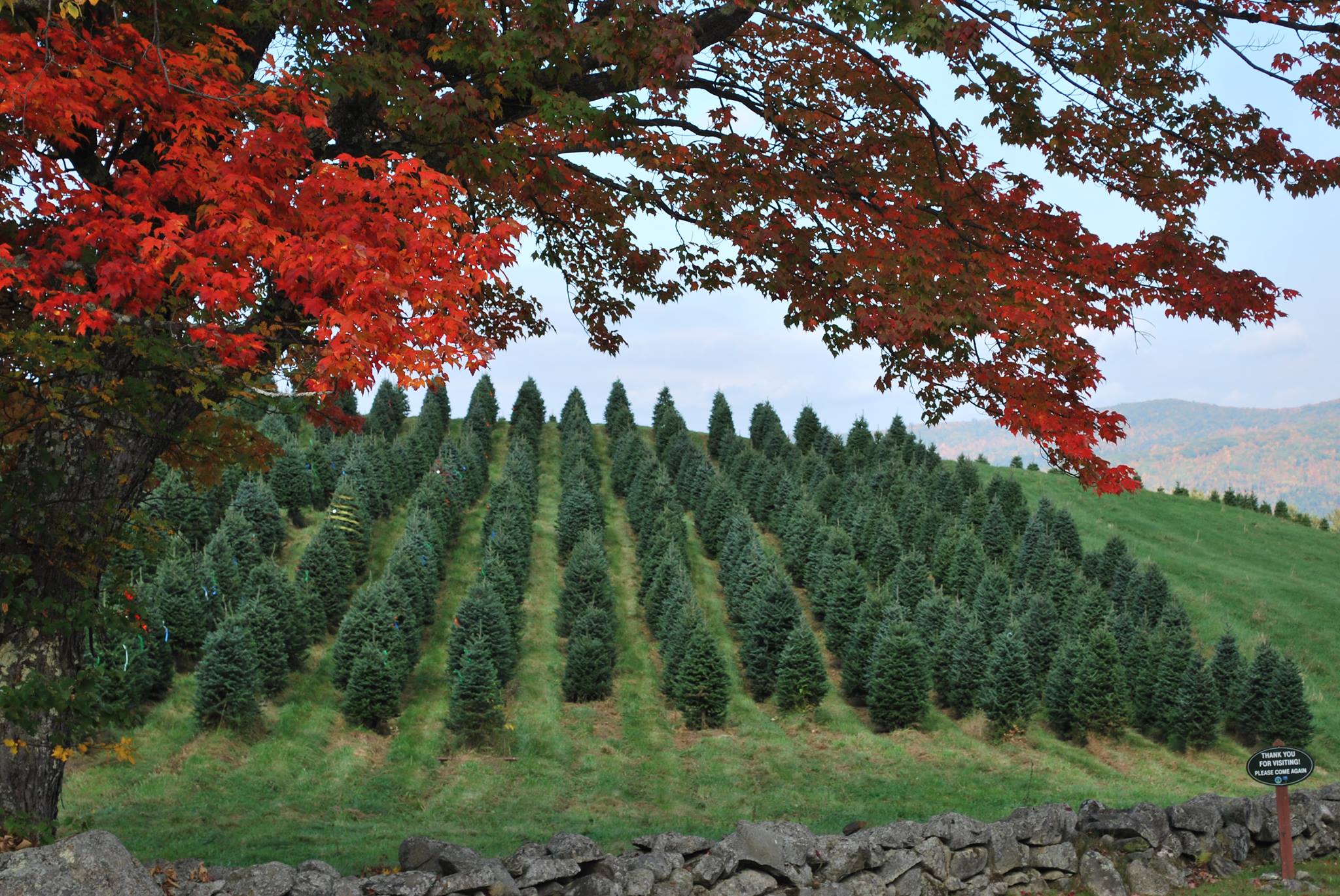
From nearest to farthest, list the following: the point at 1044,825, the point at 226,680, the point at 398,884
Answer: the point at 398,884, the point at 1044,825, the point at 226,680

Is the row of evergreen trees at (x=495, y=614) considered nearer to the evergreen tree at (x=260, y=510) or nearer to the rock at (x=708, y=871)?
the evergreen tree at (x=260, y=510)

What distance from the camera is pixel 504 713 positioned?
69.5 feet

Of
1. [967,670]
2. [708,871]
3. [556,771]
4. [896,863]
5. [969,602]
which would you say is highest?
[708,871]

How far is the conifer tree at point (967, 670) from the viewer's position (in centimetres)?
2386

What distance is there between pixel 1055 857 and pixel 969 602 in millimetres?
20964

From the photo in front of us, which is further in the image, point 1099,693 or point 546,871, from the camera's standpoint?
point 1099,693

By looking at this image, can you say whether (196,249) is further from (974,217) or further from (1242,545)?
(1242,545)

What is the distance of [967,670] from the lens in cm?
2388

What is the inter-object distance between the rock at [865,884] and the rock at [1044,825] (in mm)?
1704

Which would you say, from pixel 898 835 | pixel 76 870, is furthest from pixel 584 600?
pixel 76 870

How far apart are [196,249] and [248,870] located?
4534mm

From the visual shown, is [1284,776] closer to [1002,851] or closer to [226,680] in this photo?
[1002,851]

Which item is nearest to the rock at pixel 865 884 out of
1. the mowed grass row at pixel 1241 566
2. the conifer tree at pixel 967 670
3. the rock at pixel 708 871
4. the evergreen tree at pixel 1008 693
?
the rock at pixel 708 871

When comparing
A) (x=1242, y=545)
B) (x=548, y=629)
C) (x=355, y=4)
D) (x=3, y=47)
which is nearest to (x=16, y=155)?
(x=3, y=47)
